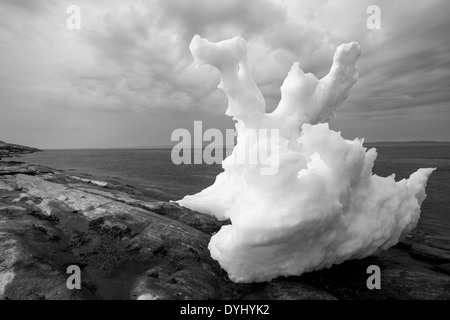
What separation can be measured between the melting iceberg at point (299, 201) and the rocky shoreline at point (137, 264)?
0.72m

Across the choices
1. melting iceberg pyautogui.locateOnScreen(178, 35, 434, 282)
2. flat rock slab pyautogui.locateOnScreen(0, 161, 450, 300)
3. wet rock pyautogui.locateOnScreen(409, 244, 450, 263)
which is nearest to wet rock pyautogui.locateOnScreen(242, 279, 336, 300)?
flat rock slab pyautogui.locateOnScreen(0, 161, 450, 300)

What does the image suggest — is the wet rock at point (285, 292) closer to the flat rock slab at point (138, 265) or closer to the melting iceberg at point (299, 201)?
the flat rock slab at point (138, 265)

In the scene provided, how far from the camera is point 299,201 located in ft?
26.6

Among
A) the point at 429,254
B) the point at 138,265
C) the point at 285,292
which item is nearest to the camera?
the point at 285,292

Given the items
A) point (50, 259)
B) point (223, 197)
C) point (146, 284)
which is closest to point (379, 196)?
point (223, 197)

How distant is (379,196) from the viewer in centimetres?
1051

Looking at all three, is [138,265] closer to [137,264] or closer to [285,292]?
[137,264]

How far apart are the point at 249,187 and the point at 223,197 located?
5.25m

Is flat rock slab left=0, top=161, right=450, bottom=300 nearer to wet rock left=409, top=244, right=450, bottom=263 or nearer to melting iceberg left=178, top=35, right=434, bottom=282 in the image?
wet rock left=409, top=244, right=450, bottom=263

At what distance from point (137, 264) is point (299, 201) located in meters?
5.88

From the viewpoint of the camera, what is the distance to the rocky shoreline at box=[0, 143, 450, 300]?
7863 mm

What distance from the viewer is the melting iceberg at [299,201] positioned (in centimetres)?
813

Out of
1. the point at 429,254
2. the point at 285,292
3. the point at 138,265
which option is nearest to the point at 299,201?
the point at 285,292
